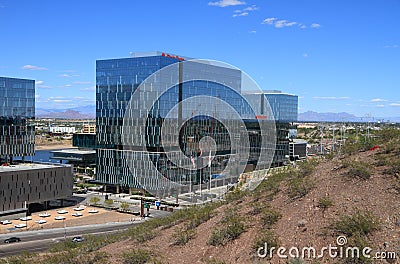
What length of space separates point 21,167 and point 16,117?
1400 cm

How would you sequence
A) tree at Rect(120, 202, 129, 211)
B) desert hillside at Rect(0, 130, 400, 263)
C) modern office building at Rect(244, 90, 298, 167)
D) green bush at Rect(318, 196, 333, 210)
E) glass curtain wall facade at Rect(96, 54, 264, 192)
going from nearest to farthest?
desert hillside at Rect(0, 130, 400, 263) → green bush at Rect(318, 196, 333, 210) → tree at Rect(120, 202, 129, 211) → glass curtain wall facade at Rect(96, 54, 264, 192) → modern office building at Rect(244, 90, 298, 167)

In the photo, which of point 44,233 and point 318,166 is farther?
point 44,233

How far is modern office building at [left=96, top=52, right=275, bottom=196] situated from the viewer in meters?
53.8

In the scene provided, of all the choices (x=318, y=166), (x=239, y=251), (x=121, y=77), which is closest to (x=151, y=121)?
(x=121, y=77)

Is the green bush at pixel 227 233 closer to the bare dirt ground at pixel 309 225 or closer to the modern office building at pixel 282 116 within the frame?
the bare dirt ground at pixel 309 225

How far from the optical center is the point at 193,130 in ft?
181

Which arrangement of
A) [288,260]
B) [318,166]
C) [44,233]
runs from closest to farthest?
1. [288,260]
2. [318,166]
3. [44,233]

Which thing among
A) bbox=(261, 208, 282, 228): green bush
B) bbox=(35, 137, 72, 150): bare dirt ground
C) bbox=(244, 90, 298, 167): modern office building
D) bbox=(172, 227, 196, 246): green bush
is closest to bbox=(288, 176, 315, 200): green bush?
bbox=(261, 208, 282, 228): green bush

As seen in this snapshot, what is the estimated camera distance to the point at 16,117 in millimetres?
60594

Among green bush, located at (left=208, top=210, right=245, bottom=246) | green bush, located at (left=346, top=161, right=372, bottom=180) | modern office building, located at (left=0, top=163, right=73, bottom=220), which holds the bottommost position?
modern office building, located at (left=0, top=163, right=73, bottom=220)

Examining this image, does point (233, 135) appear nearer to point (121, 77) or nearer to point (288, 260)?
point (121, 77)

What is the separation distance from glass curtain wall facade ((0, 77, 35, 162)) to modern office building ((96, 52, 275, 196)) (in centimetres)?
1051

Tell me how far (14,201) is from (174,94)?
22.0 m

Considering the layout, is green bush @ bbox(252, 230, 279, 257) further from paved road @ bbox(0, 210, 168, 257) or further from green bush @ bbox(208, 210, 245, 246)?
paved road @ bbox(0, 210, 168, 257)
